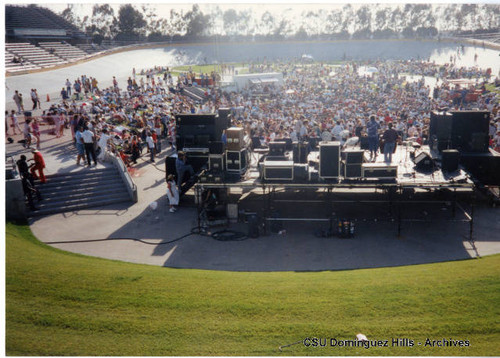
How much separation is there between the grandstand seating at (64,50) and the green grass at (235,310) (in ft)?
136

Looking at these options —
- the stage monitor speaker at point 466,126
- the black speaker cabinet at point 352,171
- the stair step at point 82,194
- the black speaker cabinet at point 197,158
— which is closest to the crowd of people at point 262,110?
the stair step at point 82,194

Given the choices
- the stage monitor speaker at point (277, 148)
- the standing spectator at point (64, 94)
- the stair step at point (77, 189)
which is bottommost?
the stair step at point (77, 189)

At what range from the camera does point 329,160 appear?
14.0 metres

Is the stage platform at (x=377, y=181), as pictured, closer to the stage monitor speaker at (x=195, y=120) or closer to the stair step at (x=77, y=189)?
the stage monitor speaker at (x=195, y=120)

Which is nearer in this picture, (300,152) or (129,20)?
(300,152)

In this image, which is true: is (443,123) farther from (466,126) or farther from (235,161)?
(235,161)

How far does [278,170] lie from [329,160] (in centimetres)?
158

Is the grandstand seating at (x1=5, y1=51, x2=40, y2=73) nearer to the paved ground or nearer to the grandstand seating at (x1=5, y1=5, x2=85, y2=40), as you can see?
the grandstand seating at (x1=5, y1=5, x2=85, y2=40)

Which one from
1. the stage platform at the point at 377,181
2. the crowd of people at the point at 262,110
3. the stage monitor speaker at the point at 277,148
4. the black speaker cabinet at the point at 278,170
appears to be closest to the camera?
the stage platform at the point at 377,181

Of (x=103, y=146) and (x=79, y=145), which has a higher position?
(x=79, y=145)

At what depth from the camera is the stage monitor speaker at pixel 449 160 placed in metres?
14.8

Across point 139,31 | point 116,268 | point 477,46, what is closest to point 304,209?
point 116,268

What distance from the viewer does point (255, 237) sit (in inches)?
544

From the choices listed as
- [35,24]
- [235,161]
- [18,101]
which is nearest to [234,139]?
[235,161]
